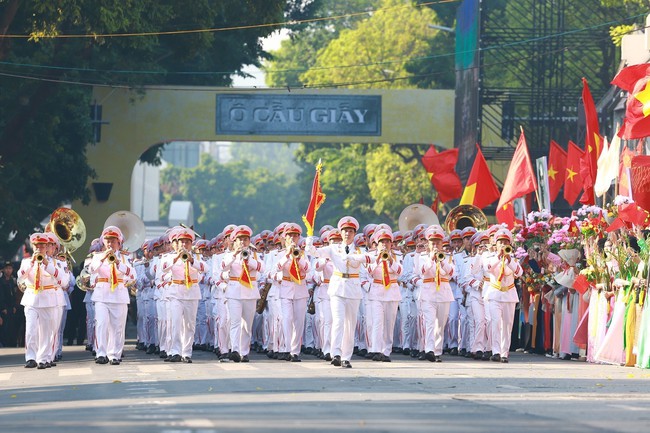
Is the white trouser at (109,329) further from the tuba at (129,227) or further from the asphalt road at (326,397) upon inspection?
the tuba at (129,227)

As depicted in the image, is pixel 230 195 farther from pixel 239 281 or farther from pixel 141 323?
pixel 239 281

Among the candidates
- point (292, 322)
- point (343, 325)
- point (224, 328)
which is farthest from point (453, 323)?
point (343, 325)

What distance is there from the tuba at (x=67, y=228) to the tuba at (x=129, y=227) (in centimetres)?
158

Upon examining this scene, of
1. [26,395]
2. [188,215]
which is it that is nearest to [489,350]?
[26,395]

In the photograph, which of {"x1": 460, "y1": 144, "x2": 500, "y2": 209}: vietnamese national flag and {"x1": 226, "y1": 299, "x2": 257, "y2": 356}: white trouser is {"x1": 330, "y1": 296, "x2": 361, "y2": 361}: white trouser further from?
{"x1": 460, "y1": 144, "x2": 500, "y2": 209}: vietnamese national flag

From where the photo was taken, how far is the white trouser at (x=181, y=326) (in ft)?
80.0

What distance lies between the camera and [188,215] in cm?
11188

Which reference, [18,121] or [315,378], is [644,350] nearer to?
[315,378]

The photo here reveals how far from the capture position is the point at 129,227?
3077 cm

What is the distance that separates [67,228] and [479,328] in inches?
303

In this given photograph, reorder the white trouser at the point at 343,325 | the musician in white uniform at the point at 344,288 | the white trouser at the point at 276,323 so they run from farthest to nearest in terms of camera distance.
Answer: the white trouser at the point at 276,323 → the musician in white uniform at the point at 344,288 → the white trouser at the point at 343,325

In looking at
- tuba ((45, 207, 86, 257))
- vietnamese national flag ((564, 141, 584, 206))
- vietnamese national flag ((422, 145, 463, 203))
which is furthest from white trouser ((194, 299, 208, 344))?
vietnamese national flag ((422, 145, 463, 203))

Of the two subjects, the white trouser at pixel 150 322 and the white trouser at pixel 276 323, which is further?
the white trouser at pixel 150 322

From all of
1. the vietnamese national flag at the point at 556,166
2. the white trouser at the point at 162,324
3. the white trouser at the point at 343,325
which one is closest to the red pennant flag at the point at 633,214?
the white trouser at the point at 343,325
